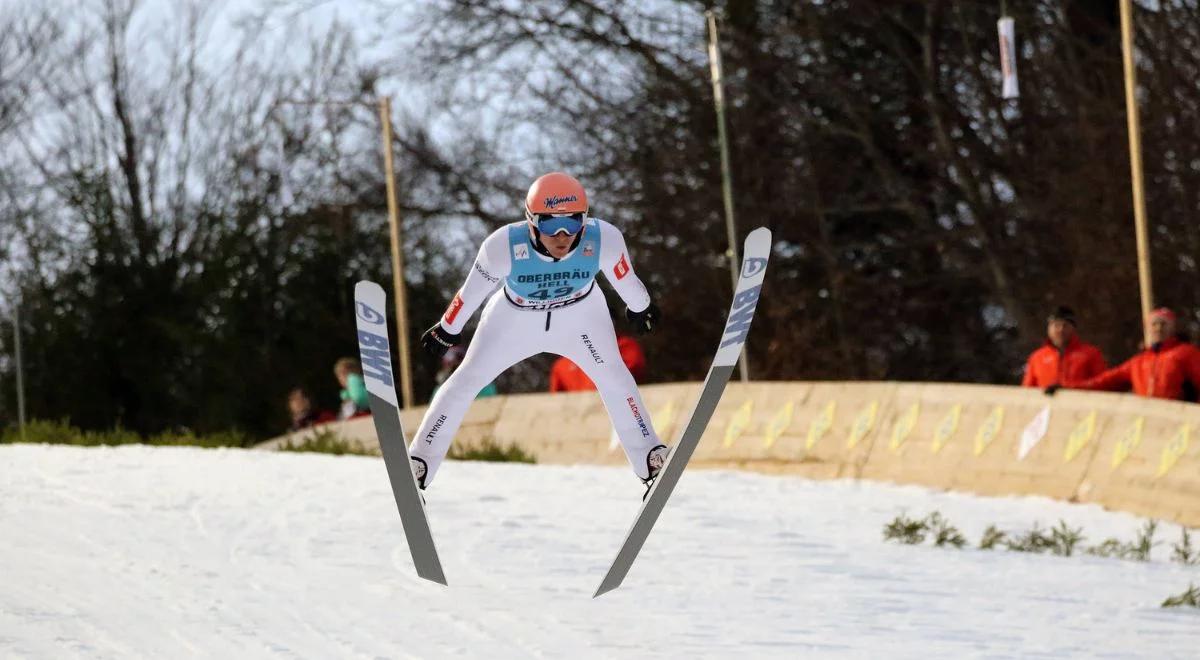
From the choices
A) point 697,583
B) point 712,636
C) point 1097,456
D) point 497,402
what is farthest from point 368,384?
point 497,402

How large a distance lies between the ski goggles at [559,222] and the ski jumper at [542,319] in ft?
0.57

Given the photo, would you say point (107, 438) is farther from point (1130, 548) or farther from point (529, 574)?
point (1130, 548)

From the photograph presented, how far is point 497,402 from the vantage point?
669 inches

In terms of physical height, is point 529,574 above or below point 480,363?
below

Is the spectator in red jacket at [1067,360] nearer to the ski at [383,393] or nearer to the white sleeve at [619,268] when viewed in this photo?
the white sleeve at [619,268]

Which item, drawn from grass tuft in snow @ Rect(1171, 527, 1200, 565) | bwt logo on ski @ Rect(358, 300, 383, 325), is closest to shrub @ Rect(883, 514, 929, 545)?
grass tuft in snow @ Rect(1171, 527, 1200, 565)

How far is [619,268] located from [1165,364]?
20.6 feet

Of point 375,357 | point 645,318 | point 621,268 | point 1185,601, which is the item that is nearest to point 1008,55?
point 1185,601

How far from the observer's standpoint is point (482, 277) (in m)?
7.48

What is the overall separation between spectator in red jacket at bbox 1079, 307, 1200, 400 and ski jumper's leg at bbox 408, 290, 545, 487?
6.07 m

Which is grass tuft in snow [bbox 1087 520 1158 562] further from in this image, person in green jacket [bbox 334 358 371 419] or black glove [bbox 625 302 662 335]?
A: person in green jacket [bbox 334 358 371 419]

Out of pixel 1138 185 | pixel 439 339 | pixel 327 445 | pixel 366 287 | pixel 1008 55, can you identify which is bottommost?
pixel 327 445

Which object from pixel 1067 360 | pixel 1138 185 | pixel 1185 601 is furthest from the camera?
pixel 1138 185

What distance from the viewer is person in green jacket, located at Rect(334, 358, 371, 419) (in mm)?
14414
